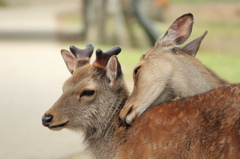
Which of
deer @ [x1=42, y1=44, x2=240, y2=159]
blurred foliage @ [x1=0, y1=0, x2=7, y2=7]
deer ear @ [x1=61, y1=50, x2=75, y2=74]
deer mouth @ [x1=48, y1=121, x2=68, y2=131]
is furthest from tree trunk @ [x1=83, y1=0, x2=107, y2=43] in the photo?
blurred foliage @ [x1=0, y1=0, x2=7, y2=7]

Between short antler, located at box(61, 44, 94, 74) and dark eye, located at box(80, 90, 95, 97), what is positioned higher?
short antler, located at box(61, 44, 94, 74)

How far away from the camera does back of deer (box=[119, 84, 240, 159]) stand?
4250 mm

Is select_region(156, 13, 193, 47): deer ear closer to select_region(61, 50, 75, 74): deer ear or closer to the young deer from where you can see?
the young deer

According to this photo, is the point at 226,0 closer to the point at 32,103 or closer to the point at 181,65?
the point at 32,103

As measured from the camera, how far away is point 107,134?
16.9 ft

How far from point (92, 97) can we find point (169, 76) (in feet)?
3.10

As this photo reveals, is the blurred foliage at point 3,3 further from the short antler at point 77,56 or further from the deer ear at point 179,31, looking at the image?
the deer ear at point 179,31

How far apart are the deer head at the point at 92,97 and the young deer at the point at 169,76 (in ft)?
0.70

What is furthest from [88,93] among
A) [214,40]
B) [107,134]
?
[214,40]

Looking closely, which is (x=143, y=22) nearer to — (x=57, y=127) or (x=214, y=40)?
(x=214, y=40)

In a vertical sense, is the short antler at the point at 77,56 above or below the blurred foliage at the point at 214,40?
above

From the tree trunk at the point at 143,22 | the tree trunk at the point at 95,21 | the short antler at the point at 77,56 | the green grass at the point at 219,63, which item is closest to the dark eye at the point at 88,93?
the short antler at the point at 77,56

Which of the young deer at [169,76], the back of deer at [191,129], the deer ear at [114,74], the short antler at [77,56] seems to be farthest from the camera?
the short antler at [77,56]

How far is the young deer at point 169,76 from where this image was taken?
517 centimetres
